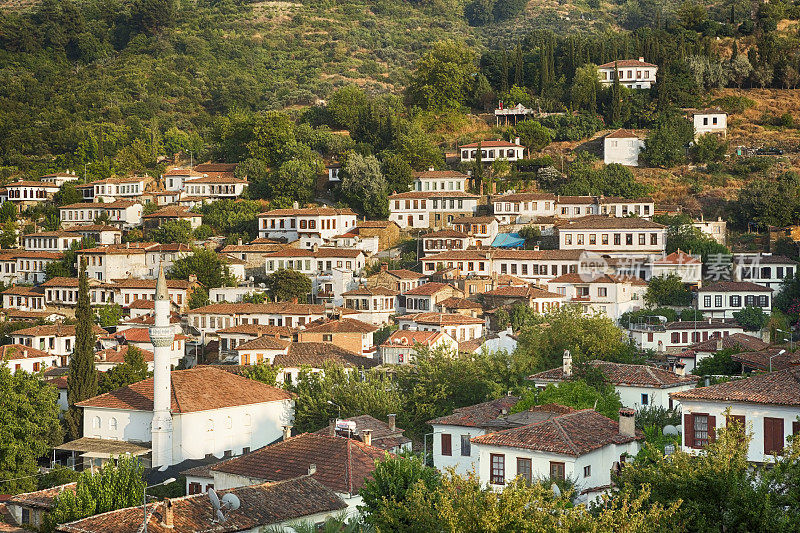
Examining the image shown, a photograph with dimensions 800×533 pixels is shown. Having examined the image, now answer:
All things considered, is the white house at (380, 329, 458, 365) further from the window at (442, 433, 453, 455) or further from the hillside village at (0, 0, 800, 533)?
the window at (442, 433, 453, 455)

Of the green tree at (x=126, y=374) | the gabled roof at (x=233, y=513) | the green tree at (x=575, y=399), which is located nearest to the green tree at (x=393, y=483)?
the gabled roof at (x=233, y=513)

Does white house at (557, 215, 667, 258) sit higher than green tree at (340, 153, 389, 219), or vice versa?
green tree at (340, 153, 389, 219)

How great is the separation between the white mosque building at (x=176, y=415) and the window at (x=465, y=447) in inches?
444

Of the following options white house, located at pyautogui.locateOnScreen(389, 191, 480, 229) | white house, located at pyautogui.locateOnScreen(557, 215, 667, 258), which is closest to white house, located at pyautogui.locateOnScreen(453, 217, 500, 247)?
white house, located at pyautogui.locateOnScreen(389, 191, 480, 229)

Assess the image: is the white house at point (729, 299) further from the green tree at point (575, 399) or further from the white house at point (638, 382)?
the green tree at point (575, 399)

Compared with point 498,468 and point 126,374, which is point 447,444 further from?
point 126,374

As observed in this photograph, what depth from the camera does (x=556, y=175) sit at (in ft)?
228

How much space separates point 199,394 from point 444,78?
161 ft

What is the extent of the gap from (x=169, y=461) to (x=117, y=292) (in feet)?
88.7

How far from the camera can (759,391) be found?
827 inches

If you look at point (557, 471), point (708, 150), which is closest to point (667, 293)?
point (708, 150)

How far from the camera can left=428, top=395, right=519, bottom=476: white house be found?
2834 cm

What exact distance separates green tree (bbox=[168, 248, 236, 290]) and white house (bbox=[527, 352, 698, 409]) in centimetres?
3026

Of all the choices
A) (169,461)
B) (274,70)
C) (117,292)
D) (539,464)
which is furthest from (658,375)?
(274,70)
